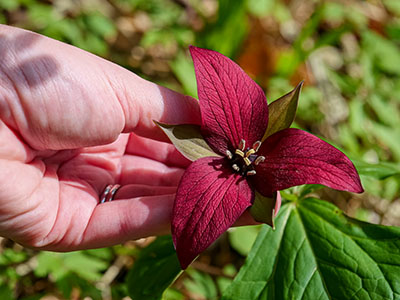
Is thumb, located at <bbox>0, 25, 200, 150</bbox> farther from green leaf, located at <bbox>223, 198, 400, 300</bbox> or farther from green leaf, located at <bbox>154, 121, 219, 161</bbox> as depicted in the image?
green leaf, located at <bbox>223, 198, 400, 300</bbox>

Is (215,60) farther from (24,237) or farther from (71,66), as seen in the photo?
(24,237)

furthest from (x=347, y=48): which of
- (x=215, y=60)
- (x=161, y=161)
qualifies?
(x=215, y=60)

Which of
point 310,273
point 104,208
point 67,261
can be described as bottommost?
point 67,261

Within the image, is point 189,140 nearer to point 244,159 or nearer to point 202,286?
point 244,159

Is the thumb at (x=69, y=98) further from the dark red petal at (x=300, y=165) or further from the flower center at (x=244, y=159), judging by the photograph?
the dark red petal at (x=300, y=165)

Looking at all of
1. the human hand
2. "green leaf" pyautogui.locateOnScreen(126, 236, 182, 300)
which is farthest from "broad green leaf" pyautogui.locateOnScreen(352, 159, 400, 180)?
"green leaf" pyautogui.locateOnScreen(126, 236, 182, 300)

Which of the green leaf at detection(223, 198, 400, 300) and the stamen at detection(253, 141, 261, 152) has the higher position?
the stamen at detection(253, 141, 261, 152)

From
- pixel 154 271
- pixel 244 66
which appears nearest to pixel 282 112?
pixel 154 271

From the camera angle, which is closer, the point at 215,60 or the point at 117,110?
the point at 215,60
